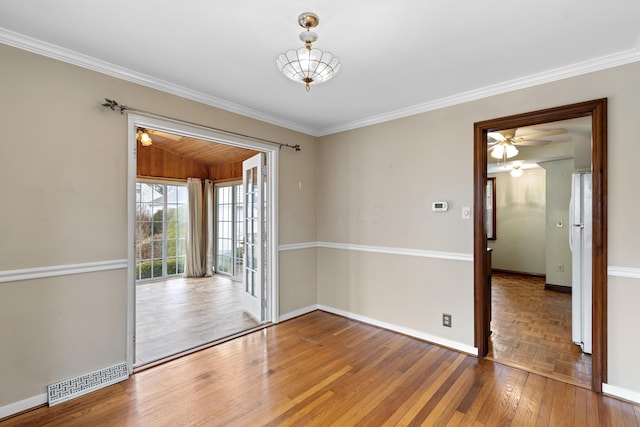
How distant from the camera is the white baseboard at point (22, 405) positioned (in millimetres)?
1966

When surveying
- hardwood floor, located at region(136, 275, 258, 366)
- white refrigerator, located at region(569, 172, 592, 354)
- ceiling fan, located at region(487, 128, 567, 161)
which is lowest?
hardwood floor, located at region(136, 275, 258, 366)

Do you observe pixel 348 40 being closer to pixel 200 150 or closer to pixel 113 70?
pixel 113 70

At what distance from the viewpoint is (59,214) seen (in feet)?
7.16

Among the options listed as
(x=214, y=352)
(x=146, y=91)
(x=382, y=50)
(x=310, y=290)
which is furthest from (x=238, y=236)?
(x=382, y=50)

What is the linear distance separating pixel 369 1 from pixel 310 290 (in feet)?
11.2

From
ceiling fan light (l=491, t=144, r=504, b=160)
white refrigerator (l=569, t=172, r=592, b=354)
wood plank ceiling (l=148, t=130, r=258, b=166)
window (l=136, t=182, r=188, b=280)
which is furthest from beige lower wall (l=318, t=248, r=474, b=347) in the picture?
window (l=136, t=182, r=188, b=280)

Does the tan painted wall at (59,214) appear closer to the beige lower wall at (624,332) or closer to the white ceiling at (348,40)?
the white ceiling at (348,40)

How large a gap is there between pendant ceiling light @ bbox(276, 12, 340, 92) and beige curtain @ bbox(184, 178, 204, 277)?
17.3 ft

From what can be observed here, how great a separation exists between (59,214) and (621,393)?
4.33 m

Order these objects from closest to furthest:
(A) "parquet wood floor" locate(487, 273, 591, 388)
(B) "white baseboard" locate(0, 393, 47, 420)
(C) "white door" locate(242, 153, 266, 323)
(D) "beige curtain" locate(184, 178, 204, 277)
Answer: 1. (B) "white baseboard" locate(0, 393, 47, 420)
2. (A) "parquet wood floor" locate(487, 273, 591, 388)
3. (C) "white door" locate(242, 153, 266, 323)
4. (D) "beige curtain" locate(184, 178, 204, 277)

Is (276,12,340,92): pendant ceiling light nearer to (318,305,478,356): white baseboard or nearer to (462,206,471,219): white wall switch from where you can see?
(462,206,471,219): white wall switch

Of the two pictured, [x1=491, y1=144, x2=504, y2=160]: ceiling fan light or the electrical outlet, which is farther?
[x1=491, y1=144, x2=504, y2=160]: ceiling fan light

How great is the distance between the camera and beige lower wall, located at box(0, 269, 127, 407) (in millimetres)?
2008

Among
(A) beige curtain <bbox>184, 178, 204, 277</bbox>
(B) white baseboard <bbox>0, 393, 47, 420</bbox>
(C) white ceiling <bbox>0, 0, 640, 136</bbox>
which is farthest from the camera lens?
(A) beige curtain <bbox>184, 178, 204, 277</bbox>
